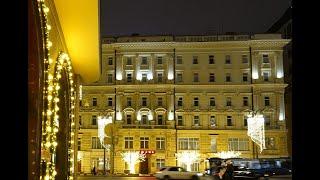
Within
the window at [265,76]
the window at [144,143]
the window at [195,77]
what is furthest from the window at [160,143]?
the window at [265,76]

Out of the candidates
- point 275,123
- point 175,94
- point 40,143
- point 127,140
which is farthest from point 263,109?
point 40,143

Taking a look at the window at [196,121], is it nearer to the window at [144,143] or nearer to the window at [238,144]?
the window at [238,144]

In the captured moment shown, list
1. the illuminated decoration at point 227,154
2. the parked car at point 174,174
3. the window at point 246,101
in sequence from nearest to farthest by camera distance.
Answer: the parked car at point 174,174, the illuminated decoration at point 227,154, the window at point 246,101

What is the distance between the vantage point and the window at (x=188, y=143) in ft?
211

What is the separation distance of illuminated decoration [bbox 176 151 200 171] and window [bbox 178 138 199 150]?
1088mm

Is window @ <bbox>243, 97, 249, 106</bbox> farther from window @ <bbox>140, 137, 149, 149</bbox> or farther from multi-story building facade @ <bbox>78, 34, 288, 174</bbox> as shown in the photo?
window @ <bbox>140, 137, 149, 149</bbox>

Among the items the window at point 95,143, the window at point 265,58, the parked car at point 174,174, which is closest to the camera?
the parked car at point 174,174

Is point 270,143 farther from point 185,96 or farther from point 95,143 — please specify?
point 95,143

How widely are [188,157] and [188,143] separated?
7.52ft

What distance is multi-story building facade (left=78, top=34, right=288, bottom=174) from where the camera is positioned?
2547 inches

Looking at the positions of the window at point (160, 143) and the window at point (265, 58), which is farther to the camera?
the window at point (265, 58)

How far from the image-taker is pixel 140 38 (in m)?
67.8
